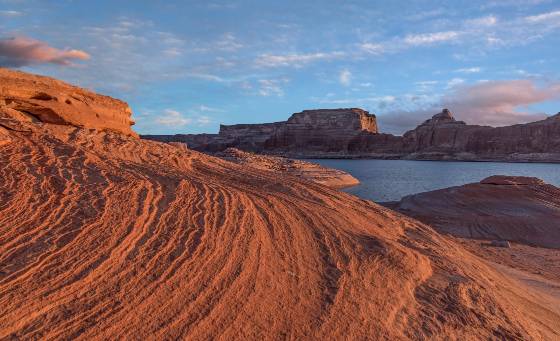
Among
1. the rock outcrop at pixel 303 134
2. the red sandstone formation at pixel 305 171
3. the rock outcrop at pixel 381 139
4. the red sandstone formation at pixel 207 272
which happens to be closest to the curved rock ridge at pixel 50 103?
the red sandstone formation at pixel 207 272

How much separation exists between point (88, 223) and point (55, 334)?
7.88ft

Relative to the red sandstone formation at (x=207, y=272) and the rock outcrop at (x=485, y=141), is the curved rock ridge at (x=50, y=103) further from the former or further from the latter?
the rock outcrop at (x=485, y=141)

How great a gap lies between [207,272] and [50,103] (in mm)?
11694

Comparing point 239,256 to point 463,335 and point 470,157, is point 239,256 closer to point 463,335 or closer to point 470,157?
point 463,335

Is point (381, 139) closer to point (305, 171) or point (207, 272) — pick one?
point (305, 171)

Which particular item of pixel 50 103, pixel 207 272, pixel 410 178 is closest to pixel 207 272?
pixel 207 272

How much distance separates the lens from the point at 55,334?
13.1 feet

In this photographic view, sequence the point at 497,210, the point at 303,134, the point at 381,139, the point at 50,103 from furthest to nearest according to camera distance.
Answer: the point at 303,134
the point at 381,139
the point at 497,210
the point at 50,103

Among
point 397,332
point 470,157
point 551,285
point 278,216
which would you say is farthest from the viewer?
point 470,157

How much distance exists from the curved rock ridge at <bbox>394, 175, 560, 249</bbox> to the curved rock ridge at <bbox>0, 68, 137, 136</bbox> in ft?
46.3

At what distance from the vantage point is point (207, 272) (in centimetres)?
555

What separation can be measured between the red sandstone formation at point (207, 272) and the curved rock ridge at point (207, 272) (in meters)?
0.02

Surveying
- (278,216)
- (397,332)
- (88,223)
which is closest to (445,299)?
(397,332)

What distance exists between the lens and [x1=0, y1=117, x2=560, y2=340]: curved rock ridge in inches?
177
